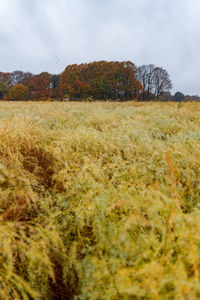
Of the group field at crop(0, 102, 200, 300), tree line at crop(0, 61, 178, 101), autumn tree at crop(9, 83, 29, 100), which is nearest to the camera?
field at crop(0, 102, 200, 300)

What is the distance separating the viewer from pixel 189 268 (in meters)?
1.00

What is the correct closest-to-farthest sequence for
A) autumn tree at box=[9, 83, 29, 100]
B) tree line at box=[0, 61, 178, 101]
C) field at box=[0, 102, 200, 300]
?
1. field at box=[0, 102, 200, 300]
2. tree line at box=[0, 61, 178, 101]
3. autumn tree at box=[9, 83, 29, 100]

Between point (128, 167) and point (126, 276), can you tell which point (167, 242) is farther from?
point (128, 167)

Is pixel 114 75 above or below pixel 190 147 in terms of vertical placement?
above

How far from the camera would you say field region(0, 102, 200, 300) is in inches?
39.8

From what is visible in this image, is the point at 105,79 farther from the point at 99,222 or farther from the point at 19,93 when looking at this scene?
the point at 99,222

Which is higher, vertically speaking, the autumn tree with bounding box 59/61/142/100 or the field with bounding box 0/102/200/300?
the autumn tree with bounding box 59/61/142/100

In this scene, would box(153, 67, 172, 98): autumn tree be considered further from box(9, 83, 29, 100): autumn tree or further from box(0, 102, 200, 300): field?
box(0, 102, 200, 300): field

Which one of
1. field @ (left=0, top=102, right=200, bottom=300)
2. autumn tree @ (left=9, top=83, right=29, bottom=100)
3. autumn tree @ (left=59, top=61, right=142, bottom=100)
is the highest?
autumn tree @ (left=59, top=61, right=142, bottom=100)

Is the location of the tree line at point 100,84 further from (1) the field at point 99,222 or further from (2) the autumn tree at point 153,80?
(1) the field at point 99,222

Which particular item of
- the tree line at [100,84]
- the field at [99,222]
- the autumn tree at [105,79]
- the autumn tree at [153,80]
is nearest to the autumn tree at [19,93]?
the tree line at [100,84]

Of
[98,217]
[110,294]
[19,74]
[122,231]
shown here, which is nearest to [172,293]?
[110,294]

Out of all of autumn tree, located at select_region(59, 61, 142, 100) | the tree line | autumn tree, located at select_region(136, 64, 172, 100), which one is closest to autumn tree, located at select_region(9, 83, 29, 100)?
the tree line

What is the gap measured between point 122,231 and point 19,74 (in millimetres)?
49004
